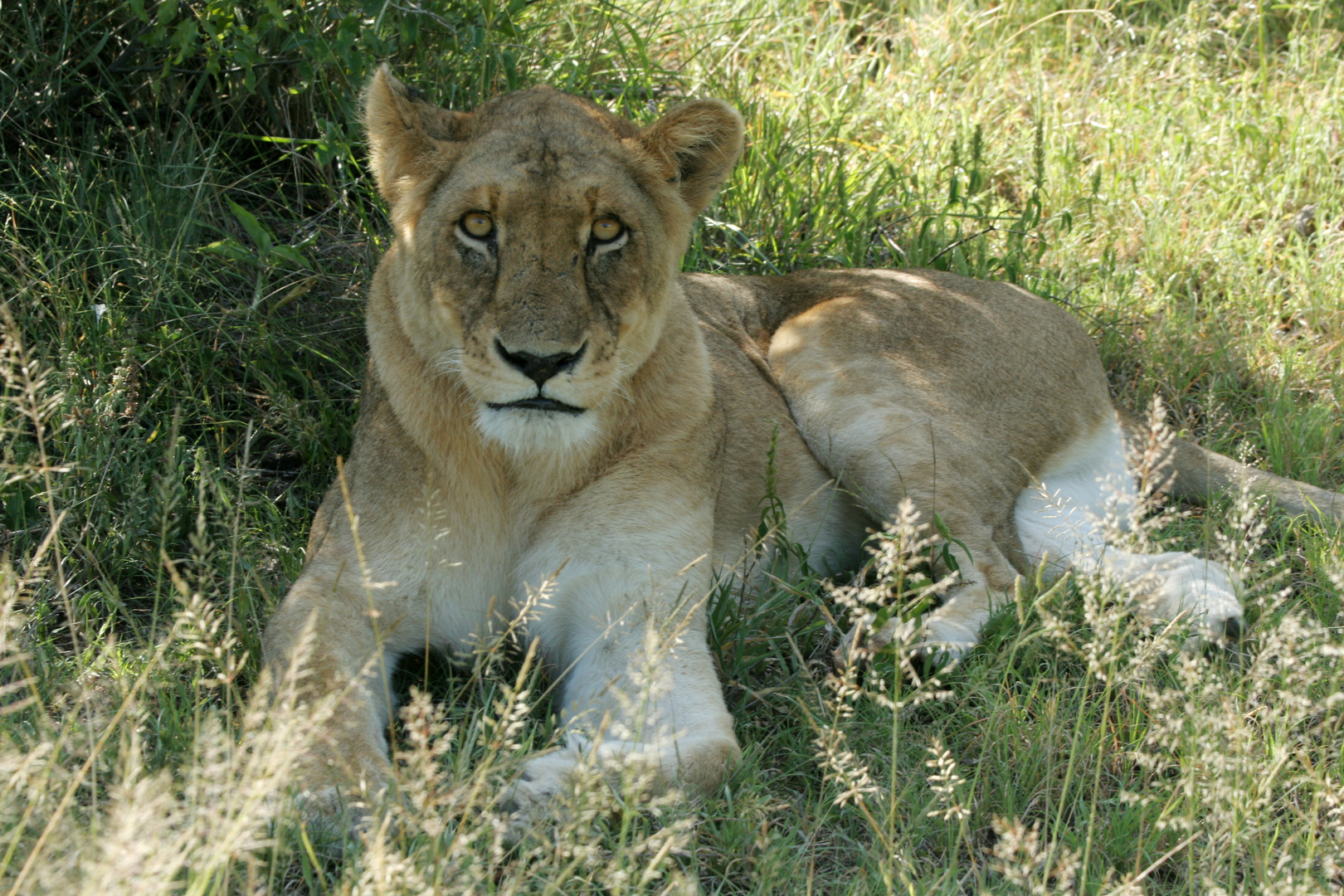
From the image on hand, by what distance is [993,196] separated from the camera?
224 inches

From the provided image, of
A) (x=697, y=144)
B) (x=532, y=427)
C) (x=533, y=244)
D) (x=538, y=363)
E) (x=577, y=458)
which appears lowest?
(x=577, y=458)

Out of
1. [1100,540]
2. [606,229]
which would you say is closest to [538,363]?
[606,229]

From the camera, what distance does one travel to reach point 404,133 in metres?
2.93

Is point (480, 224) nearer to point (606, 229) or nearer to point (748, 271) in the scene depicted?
point (606, 229)

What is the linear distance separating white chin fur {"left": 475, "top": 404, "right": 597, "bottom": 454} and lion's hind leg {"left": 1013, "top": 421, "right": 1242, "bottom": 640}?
4.42ft

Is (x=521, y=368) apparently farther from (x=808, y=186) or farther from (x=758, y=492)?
(x=808, y=186)

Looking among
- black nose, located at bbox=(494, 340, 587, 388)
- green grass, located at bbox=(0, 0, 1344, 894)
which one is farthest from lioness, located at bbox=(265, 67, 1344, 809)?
green grass, located at bbox=(0, 0, 1344, 894)

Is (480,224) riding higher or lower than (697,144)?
lower

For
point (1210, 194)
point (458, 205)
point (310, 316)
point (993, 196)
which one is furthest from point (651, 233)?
point (1210, 194)

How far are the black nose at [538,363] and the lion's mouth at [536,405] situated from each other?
5 centimetres

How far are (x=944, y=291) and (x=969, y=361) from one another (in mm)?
338

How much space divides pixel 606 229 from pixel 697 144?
42 cm

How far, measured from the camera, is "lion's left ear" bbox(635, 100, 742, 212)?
3062 mm

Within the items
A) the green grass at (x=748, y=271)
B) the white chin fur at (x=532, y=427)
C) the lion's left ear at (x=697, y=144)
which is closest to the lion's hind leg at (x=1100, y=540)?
the green grass at (x=748, y=271)
